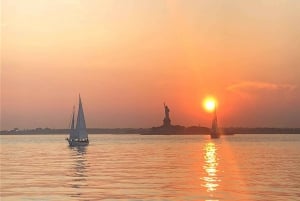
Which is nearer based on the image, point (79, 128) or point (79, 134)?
point (79, 128)

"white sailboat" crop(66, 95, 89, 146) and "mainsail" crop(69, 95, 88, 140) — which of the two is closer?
"mainsail" crop(69, 95, 88, 140)

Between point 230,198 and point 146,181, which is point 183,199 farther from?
point 146,181

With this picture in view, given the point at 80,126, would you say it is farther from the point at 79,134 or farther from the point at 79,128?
the point at 79,134

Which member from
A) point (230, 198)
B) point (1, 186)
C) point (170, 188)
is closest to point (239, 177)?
point (170, 188)

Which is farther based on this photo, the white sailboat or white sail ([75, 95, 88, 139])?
the white sailboat

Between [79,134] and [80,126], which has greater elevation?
[80,126]

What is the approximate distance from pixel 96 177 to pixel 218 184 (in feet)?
35.3

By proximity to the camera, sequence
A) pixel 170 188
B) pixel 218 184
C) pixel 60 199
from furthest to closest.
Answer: pixel 218 184 < pixel 170 188 < pixel 60 199

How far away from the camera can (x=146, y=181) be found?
145ft

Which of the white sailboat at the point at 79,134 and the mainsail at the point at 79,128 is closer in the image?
the mainsail at the point at 79,128

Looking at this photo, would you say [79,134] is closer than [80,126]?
No

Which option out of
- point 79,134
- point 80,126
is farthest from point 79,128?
point 79,134

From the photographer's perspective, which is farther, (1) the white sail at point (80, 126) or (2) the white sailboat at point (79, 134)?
(2) the white sailboat at point (79, 134)

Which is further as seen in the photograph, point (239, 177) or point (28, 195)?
point (239, 177)
